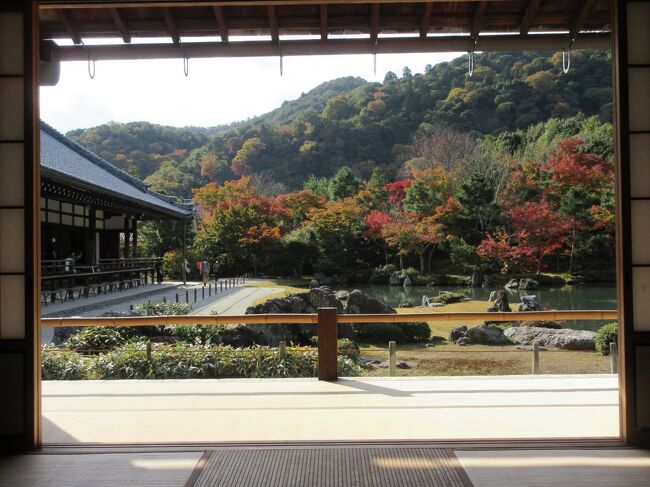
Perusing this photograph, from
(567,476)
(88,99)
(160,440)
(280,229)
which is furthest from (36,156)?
(88,99)

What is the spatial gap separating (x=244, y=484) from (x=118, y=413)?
1162 mm

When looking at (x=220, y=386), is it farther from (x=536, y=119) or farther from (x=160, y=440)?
(x=536, y=119)

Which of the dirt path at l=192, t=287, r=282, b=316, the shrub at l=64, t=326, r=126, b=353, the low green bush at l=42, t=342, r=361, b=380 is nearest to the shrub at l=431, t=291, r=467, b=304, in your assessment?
the dirt path at l=192, t=287, r=282, b=316

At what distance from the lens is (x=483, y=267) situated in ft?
56.3

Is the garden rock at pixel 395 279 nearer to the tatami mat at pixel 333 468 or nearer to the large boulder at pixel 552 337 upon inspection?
the large boulder at pixel 552 337

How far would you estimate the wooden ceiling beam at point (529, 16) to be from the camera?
97.1 inches

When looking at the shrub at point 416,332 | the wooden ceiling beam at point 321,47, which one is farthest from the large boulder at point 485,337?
the wooden ceiling beam at point 321,47

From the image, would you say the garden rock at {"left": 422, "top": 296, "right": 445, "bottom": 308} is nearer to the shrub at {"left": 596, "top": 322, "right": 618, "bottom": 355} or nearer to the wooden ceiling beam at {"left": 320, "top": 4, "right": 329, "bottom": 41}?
the shrub at {"left": 596, "top": 322, "right": 618, "bottom": 355}

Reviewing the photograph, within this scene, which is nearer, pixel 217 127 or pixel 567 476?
pixel 567 476

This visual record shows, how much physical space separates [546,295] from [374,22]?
1445 cm

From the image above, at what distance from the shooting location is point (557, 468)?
1.81 m

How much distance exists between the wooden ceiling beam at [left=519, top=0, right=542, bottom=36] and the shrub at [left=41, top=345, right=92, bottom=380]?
405 centimetres

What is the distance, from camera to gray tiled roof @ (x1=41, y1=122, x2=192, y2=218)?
31.5 ft

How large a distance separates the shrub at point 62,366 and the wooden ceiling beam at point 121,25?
2914 mm
